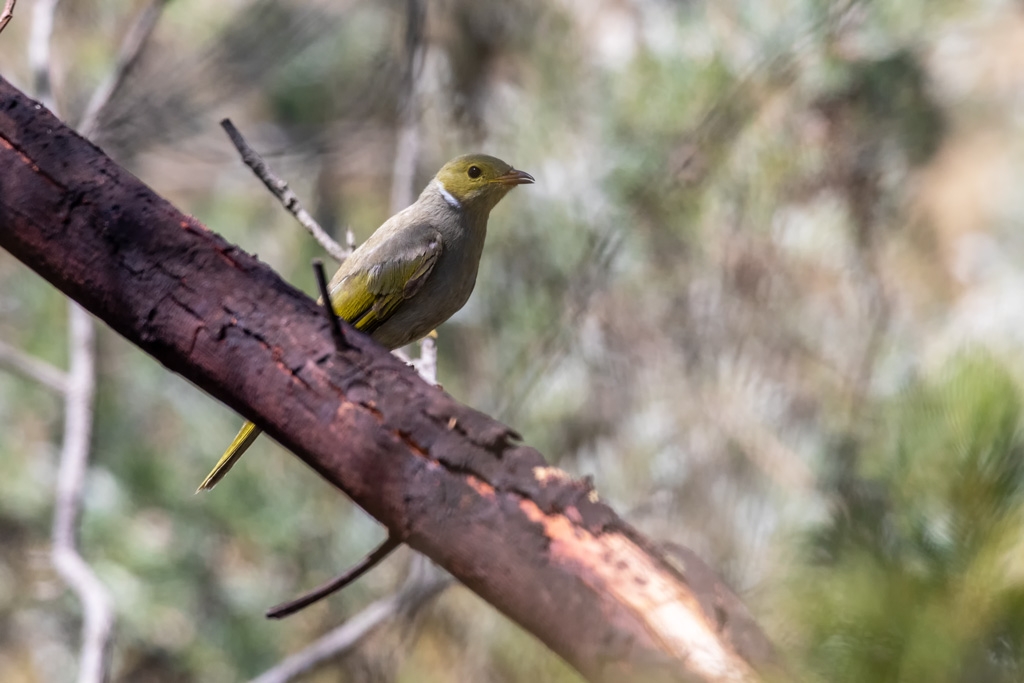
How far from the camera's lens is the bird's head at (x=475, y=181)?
334cm

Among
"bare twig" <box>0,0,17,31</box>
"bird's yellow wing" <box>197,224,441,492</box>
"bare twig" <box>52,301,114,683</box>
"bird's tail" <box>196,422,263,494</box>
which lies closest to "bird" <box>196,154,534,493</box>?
"bird's yellow wing" <box>197,224,441,492</box>

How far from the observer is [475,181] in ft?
11.0

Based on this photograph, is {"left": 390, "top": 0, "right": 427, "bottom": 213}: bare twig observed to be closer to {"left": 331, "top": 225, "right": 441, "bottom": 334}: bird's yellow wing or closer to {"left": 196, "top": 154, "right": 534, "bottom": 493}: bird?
{"left": 196, "top": 154, "right": 534, "bottom": 493}: bird

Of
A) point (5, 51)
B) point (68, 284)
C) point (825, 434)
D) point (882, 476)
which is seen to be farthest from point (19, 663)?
point (882, 476)

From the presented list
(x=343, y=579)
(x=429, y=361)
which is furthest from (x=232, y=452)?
(x=343, y=579)

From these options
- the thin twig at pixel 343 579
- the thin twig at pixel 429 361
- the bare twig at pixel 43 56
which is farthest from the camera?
the bare twig at pixel 43 56

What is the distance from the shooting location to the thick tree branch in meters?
1.55

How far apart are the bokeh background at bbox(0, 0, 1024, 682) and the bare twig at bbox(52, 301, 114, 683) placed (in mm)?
1016

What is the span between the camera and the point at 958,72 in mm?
6586

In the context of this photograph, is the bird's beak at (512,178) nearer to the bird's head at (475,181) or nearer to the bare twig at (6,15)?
the bird's head at (475,181)

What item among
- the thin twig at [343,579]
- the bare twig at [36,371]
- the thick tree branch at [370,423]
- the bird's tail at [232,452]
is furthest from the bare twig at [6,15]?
the bare twig at [36,371]

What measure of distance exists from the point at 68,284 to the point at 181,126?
11.9ft

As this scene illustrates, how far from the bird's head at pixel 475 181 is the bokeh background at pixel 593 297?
2.44 ft

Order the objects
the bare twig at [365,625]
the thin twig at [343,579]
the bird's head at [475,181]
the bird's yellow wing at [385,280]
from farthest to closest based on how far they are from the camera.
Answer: the bare twig at [365,625], the bird's head at [475,181], the bird's yellow wing at [385,280], the thin twig at [343,579]
